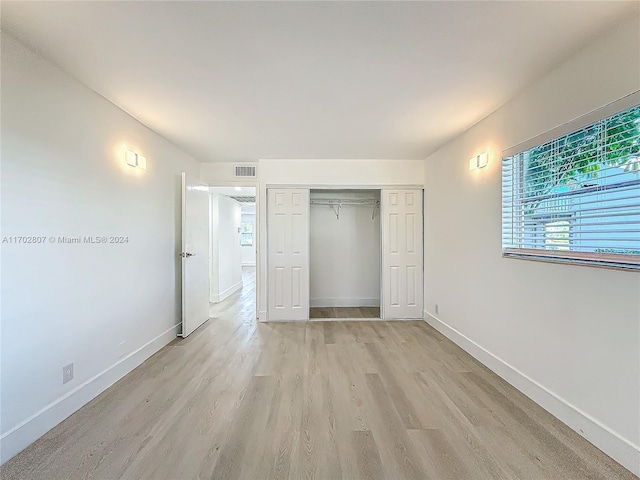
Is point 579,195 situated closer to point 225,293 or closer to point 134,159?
point 134,159

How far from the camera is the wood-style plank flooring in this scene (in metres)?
5.03

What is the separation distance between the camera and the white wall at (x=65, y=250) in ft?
5.90

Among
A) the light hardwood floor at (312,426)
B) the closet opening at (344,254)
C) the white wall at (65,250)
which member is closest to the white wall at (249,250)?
the closet opening at (344,254)

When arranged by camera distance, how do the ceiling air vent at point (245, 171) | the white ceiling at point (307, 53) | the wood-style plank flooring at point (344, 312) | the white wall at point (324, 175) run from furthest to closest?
the wood-style plank flooring at point (344, 312) < the ceiling air vent at point (245, 171) < the white wall at point (324, 175) < the white ceiling at point (307, 53)

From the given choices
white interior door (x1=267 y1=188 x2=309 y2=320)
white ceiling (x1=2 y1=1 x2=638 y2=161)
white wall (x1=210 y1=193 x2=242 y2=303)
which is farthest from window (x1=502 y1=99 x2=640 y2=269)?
white wall (x1=210 y1=193 x2=242 y2=303)

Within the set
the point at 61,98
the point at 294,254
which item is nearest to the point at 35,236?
the point at 61,98

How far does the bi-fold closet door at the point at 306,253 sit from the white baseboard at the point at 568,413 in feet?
5.09

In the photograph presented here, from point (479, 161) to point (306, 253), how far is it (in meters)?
2.62

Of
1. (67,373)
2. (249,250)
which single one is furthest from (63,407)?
(249,250)

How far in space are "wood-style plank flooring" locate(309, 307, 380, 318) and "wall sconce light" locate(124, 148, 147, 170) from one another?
3.26 m

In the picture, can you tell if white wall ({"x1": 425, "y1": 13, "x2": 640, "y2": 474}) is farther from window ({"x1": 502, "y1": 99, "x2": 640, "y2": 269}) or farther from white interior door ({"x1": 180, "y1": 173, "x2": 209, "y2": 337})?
white interior door ({"x1": 180, "y1": 173, "x2": 209, "y2": 337})

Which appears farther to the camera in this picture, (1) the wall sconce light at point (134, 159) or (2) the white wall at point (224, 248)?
(2) the white wall at point (224, 248)

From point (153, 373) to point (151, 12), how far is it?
2842 mm

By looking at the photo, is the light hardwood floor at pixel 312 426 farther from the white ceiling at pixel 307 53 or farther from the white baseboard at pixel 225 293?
the white baseboard at pixel 225 293
